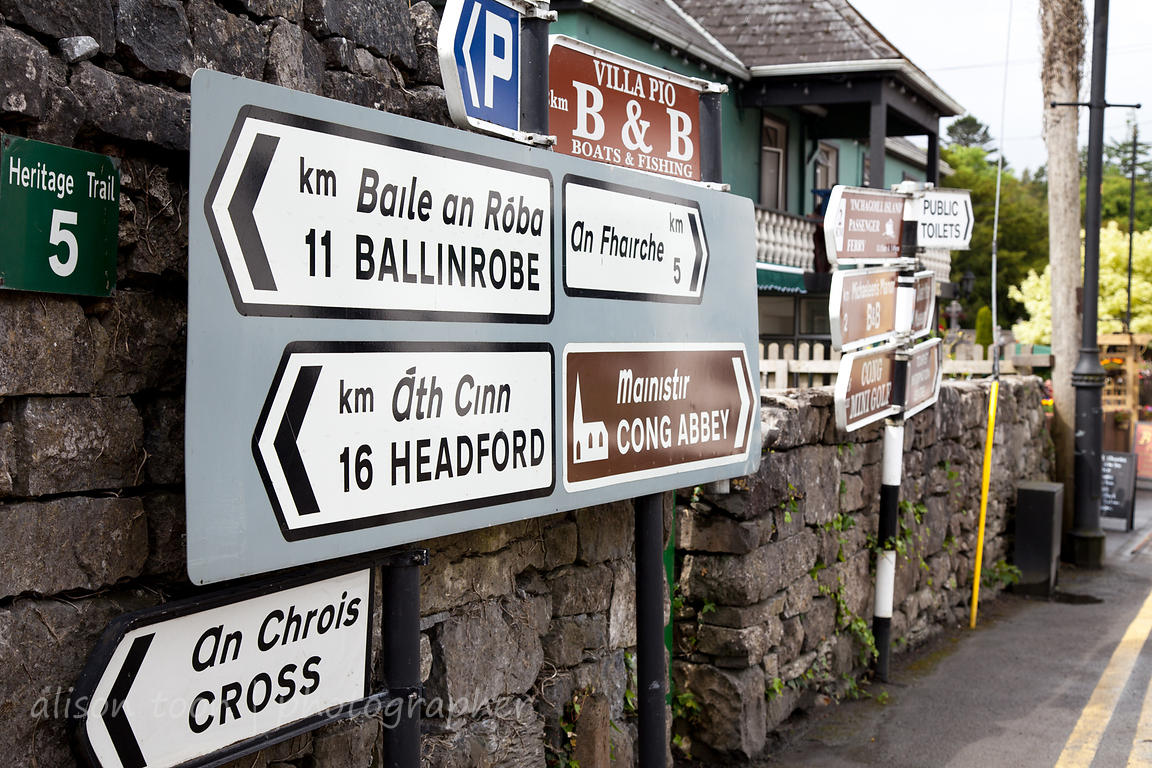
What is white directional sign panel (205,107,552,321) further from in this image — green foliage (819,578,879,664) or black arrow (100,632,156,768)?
green foliage (819,578,879,664)

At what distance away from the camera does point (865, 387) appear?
6.26 meters

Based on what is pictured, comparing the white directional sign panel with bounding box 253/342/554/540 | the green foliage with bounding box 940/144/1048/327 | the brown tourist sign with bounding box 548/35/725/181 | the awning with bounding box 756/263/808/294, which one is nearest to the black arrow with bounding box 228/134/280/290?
the white directional sign panel with bounding box 253/342/554/540

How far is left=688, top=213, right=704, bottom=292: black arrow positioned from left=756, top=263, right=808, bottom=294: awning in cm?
1166

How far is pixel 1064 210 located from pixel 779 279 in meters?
4.50

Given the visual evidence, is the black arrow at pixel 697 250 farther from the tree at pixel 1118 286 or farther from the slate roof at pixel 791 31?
the tree at pixel 1118 286

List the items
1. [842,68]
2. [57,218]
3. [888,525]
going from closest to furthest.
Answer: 1. [57,218]
2. [888,525]
3. [842,68]

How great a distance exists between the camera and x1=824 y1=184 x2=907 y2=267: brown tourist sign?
6.20 meters

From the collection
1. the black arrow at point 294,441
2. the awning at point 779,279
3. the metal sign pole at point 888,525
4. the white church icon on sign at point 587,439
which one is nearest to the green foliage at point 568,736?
the white church icon on sign at point 587,439

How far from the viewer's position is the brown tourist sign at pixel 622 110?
136 inches

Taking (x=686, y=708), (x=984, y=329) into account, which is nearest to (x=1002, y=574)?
(x=686, y=708)

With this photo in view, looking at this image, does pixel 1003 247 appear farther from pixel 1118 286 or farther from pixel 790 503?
pixel 790 503

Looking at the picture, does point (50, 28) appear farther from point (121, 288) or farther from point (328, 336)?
point (328, 336)

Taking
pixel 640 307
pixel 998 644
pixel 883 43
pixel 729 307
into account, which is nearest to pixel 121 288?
pixel 640 307

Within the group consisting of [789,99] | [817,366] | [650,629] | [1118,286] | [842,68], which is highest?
[842,68]
